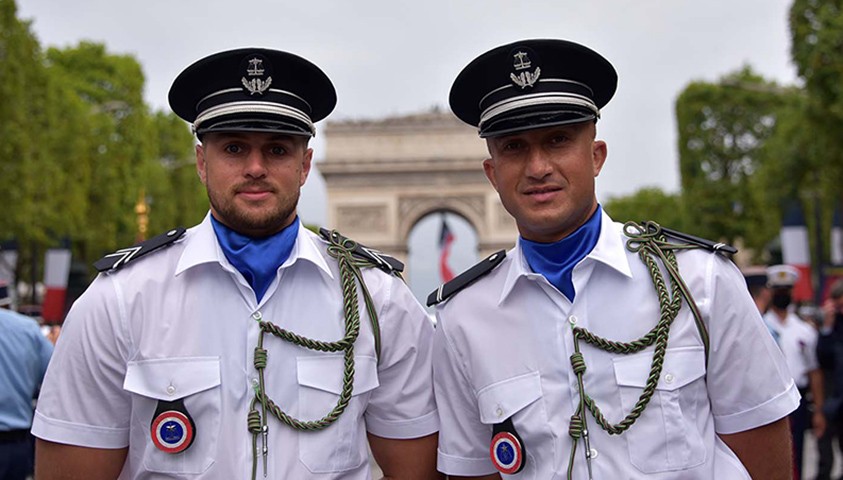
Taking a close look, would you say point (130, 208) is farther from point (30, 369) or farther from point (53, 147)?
point (30, 369)

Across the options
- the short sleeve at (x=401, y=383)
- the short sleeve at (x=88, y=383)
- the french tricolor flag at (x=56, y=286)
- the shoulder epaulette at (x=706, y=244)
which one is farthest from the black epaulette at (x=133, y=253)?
the french tricolor flag at (x=56, y=286)

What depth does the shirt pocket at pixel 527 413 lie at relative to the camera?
2.91 metres

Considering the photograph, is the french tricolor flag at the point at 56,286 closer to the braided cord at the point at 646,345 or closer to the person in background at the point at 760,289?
the person in background at the point at 760,289

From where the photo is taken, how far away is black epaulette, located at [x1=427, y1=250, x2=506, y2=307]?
10.6ft

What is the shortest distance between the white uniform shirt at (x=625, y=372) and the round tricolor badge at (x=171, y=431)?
77cm

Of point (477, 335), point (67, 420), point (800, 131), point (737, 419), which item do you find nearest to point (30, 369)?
point (67, 420)

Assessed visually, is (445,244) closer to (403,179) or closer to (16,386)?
(403,179)

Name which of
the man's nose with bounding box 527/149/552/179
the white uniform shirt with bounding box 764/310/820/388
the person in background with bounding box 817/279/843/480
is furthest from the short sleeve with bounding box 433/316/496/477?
the white uniform shirt with bounding box 764/310/820/388

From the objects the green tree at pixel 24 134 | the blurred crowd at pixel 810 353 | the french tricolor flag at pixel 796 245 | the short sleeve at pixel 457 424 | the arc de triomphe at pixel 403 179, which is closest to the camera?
the short sleeve at pixel 457 424

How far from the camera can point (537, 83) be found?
3.02 metres

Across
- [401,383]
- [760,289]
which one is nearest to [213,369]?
[401,383]

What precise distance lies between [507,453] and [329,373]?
537 mm

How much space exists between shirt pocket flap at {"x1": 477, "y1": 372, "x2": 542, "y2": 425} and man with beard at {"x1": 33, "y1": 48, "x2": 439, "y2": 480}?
25 centimetres

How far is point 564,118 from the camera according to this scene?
2975 mm
